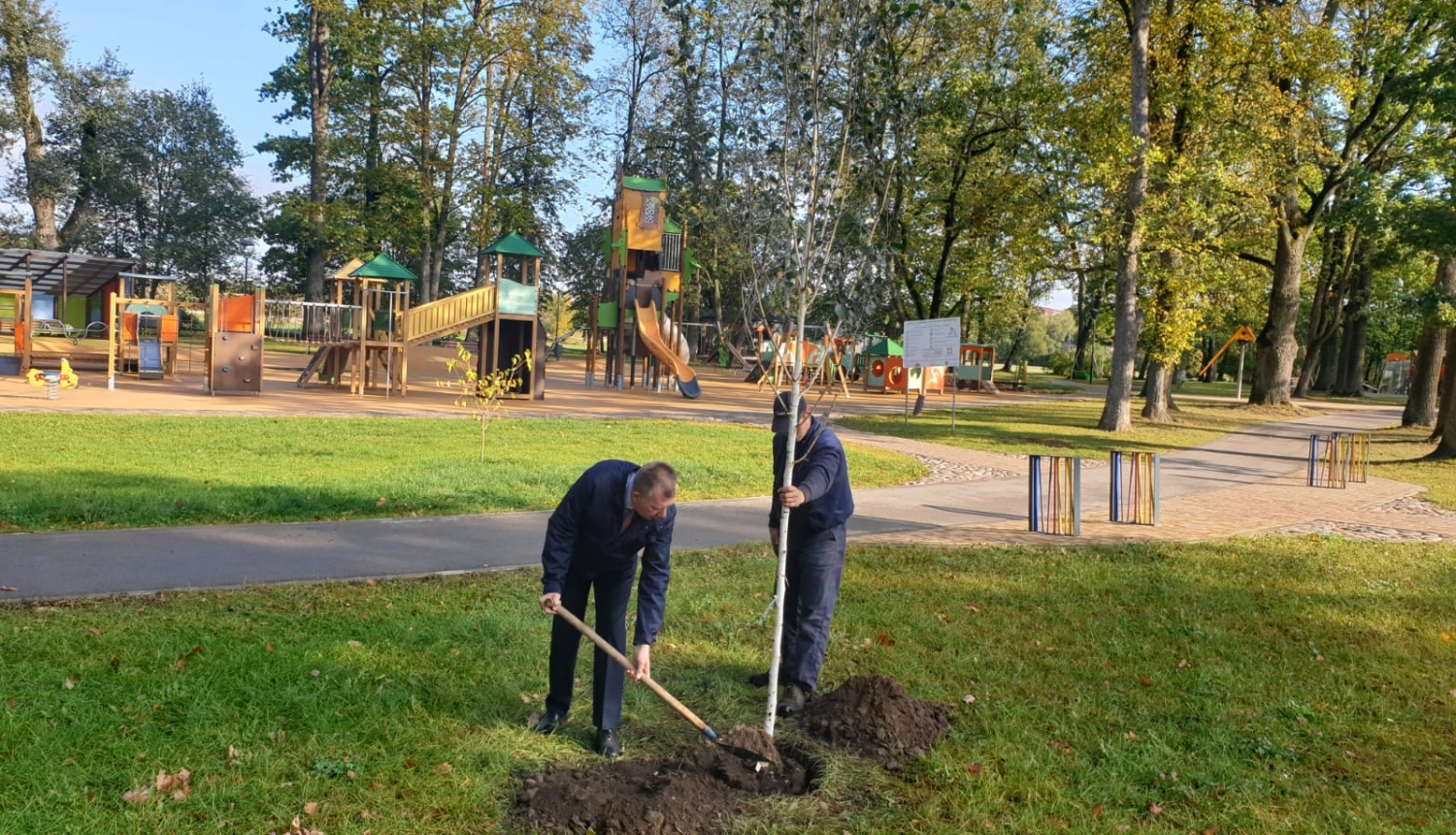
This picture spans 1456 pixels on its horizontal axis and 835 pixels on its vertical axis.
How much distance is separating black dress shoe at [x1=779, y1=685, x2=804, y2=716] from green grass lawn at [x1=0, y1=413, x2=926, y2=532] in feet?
16.8

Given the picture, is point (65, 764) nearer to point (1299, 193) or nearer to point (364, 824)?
point (364, 824)

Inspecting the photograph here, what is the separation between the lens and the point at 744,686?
526 centimetres

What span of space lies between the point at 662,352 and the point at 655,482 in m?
23.7

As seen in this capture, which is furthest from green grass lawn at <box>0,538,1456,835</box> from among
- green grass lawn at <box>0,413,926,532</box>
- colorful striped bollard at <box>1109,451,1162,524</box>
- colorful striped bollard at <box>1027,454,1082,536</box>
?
colorful striped bollard at <box>1109,451,1162,524</box>

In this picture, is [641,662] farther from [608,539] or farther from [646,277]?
[646,277]

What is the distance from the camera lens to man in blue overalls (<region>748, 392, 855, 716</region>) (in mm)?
5020

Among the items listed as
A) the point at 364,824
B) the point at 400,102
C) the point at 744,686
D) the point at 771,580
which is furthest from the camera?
the point at 400,102

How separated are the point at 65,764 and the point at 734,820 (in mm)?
2597

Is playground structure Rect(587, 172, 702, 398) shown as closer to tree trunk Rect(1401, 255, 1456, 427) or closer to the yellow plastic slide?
the yellow plastic slide

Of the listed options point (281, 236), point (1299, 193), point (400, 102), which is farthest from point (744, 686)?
point (281, 236)

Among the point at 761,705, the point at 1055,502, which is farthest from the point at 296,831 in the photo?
the point at 1055,502

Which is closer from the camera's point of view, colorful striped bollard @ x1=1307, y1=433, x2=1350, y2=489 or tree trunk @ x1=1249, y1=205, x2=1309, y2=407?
colorful striped bollard @ x1=1307, y1=433, x2=1350, y2=489

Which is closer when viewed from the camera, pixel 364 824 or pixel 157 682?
pixel 364 824

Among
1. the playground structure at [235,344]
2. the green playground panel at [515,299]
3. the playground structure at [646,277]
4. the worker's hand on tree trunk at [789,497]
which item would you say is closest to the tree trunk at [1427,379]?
the playground structure at [646,277]
